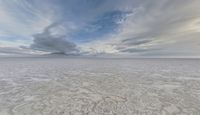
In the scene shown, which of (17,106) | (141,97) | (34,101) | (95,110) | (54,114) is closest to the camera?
(54,114)

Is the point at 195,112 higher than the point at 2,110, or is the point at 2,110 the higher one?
the point at 2,110

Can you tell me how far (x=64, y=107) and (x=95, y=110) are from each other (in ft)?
3.42

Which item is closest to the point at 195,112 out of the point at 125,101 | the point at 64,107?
the point at 125,101

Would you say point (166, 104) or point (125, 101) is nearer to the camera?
point (166, 104)

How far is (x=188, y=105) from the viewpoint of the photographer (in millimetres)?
3750

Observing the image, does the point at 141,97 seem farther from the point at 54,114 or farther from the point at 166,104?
the point at 54,114

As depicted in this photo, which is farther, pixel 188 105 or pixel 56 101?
pixel 56 101

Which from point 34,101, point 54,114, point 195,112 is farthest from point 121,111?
point 34,101

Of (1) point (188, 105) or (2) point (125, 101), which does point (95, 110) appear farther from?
(1) point (188, 105)

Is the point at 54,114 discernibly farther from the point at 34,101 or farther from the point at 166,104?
the point at 166,104

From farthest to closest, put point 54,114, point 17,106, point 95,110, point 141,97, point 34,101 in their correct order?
point 141,97
point 34,101
point 17,106
point 95,110
point 54,114

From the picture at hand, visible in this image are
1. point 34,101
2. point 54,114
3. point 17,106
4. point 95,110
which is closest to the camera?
→ point 54,114

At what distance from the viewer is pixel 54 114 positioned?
3.18 metres

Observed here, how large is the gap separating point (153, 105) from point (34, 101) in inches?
165
